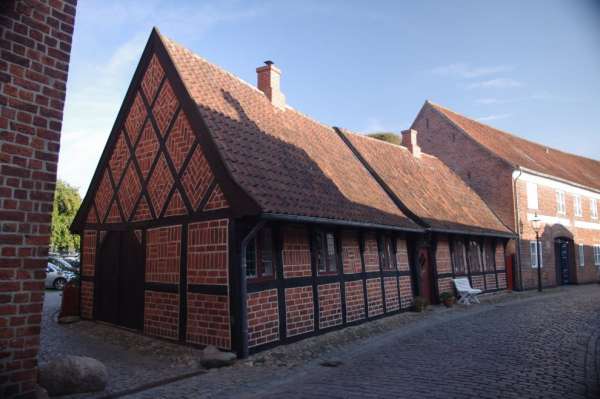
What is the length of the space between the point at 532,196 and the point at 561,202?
3.65m

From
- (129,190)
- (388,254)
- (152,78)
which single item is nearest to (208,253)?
(129,190)

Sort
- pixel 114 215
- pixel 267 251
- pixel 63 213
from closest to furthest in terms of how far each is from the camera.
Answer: pixel 267 251
pixel 114 215
pixel 63 213

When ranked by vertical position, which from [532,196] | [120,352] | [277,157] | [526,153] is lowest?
[120,352]

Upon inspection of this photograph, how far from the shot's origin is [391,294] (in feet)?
42.0

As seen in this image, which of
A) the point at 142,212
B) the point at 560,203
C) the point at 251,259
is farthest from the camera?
the point at 560,203

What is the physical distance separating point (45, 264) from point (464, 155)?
21.9 metres

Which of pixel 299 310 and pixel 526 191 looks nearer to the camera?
pixel 299 310

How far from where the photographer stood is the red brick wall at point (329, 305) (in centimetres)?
982

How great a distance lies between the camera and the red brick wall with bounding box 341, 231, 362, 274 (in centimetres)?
1088

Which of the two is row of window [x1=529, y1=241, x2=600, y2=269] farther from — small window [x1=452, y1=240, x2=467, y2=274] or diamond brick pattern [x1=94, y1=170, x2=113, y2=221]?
diamond brick pattern [x1=94, y1=170, x2=113, y2=221]

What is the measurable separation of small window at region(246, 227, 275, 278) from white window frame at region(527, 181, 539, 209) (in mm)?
17016

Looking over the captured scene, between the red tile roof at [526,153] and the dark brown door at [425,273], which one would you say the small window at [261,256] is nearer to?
the dark brown door at [425,273]

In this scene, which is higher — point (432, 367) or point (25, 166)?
point (25, 166)

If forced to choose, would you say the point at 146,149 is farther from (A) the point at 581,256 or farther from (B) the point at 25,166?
(A) the point at 581,256
